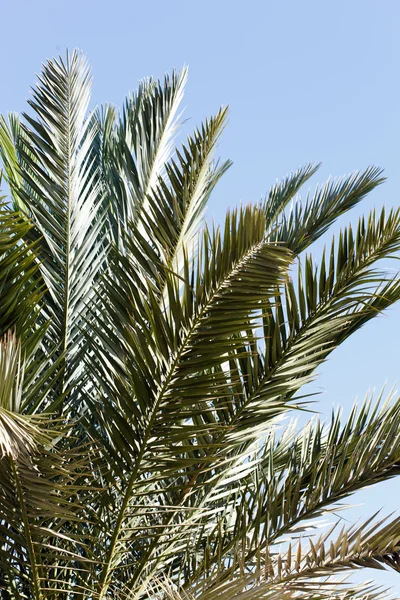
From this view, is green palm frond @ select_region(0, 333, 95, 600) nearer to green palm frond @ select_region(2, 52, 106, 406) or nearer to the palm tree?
the palm tree

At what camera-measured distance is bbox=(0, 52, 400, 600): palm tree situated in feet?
9.79

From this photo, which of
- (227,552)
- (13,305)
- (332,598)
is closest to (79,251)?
(13,305)

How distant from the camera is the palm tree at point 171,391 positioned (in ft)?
9.79

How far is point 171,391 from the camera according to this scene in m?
3.12

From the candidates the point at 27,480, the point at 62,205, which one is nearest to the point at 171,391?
the point at 27,480

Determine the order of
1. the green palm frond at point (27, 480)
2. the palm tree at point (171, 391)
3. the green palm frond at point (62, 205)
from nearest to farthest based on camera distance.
A: 1. the green palm frond at point (27, 480)
2. the palm tree at point (171, 391)
3. the green palm frond at point (62, 205)

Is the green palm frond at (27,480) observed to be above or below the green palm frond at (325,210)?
below

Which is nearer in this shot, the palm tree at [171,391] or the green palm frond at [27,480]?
the green palm frond at [27,480]

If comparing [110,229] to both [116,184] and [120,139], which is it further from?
[120,139]

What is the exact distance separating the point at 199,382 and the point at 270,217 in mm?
2586

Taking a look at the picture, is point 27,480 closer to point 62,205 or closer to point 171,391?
point 171,391

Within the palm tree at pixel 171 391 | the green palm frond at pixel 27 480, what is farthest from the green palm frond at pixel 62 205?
the green palm frond at pixel 27 480

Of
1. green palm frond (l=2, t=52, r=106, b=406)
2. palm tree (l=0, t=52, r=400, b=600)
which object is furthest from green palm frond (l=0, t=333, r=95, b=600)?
green palm frond (l=2, t=52, r=106, b=406)

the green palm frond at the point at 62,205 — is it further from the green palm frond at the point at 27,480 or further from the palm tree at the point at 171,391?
the green palm frond at the point at 27,480
